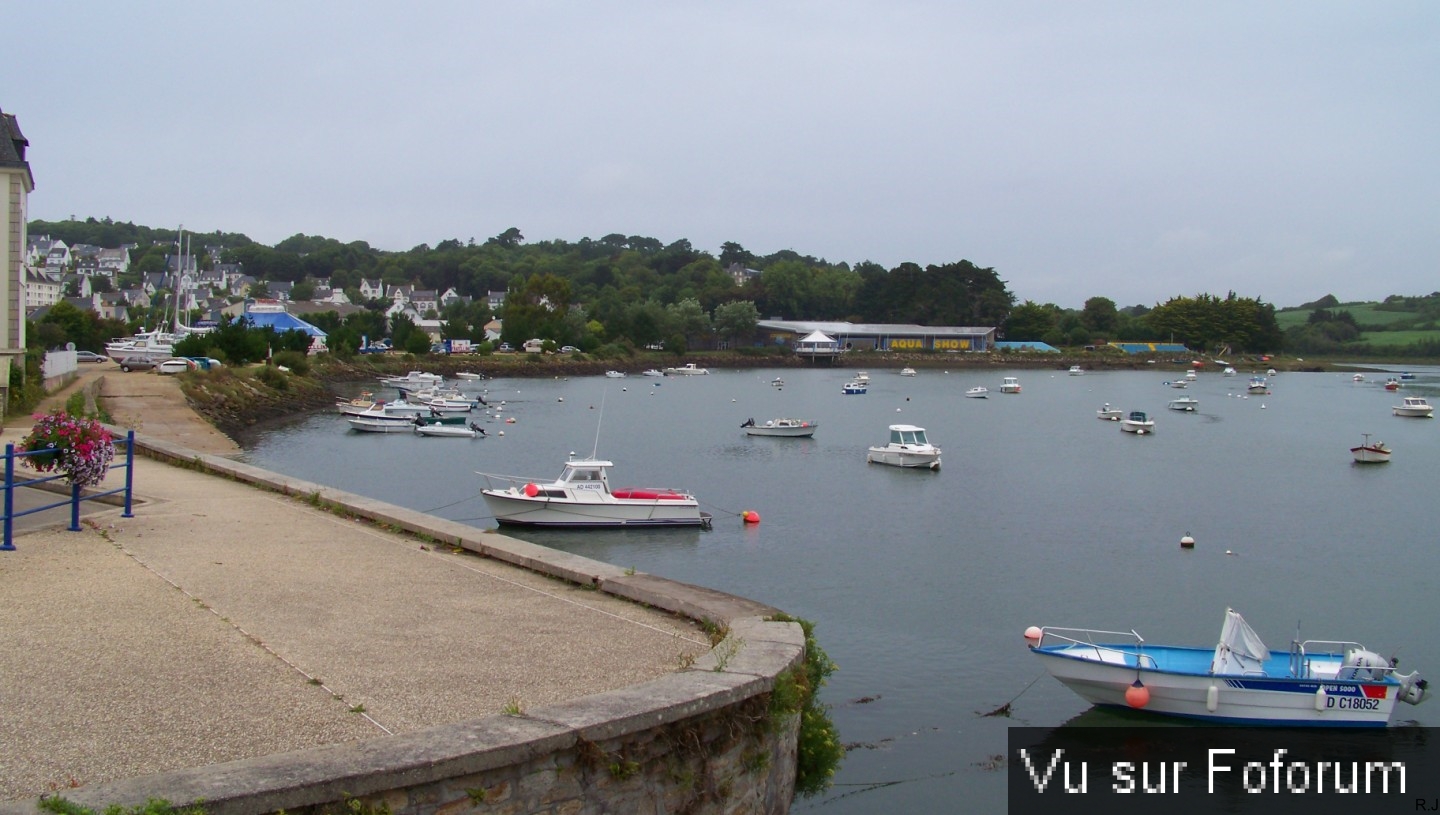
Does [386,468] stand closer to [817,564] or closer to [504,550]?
[817,564]

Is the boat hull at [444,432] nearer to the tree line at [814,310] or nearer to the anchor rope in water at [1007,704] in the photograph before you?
the anchor rope in water at [1007,704]

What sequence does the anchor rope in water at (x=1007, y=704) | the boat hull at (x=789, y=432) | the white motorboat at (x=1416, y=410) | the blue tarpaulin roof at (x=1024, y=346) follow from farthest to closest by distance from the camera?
the blue tarpaulin roof at (x=1024, y=346)
the white motorboat at (x=1416, y=410)
the boat hull at (x=789, y=432)
the anchor rope in water at (x=1007, y=704)

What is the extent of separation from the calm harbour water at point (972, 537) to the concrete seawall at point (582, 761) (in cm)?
545

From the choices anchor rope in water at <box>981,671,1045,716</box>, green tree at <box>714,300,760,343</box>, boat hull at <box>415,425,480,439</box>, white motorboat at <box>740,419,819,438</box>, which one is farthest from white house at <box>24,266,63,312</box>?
anchor rope in water at <box>981,671,1045,716</box>

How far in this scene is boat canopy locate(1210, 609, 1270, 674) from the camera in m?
16.6

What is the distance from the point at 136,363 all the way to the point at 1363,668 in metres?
69.9

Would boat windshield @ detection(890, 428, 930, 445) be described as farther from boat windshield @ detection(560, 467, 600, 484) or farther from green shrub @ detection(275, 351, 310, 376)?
green shrub @ detection(275, 351, 310, 376)

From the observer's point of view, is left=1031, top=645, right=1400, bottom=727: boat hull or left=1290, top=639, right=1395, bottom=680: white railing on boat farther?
left=1290, top=639, right=1395, bottom=680: white railing on boat

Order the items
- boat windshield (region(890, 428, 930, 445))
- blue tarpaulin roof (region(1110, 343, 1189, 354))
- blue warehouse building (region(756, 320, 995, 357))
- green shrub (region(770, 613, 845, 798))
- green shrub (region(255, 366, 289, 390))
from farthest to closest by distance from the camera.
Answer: blue tarpaulin roof (region(1110, 343, 1189, 354)) < blue warehouse building (region(756, 320, 995, 357)) < green shrub (region(255, 366, 289, 390)) < boat windshield (region(890, 428, 930, 445)) < green shrub (region(770, 613, 845, 798))

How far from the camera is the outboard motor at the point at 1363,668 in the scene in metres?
16.5

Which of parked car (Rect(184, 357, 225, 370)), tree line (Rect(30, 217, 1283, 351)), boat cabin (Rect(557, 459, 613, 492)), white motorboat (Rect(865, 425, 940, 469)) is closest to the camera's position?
boat cabin (Rect(557, 459, 613, 492))

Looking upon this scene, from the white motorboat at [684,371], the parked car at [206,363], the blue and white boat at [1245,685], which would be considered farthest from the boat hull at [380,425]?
the white motorboat at [684,371]

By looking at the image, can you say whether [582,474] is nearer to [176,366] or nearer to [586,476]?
[586,476]

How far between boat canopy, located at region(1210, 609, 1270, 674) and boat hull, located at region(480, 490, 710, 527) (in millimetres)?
17183
